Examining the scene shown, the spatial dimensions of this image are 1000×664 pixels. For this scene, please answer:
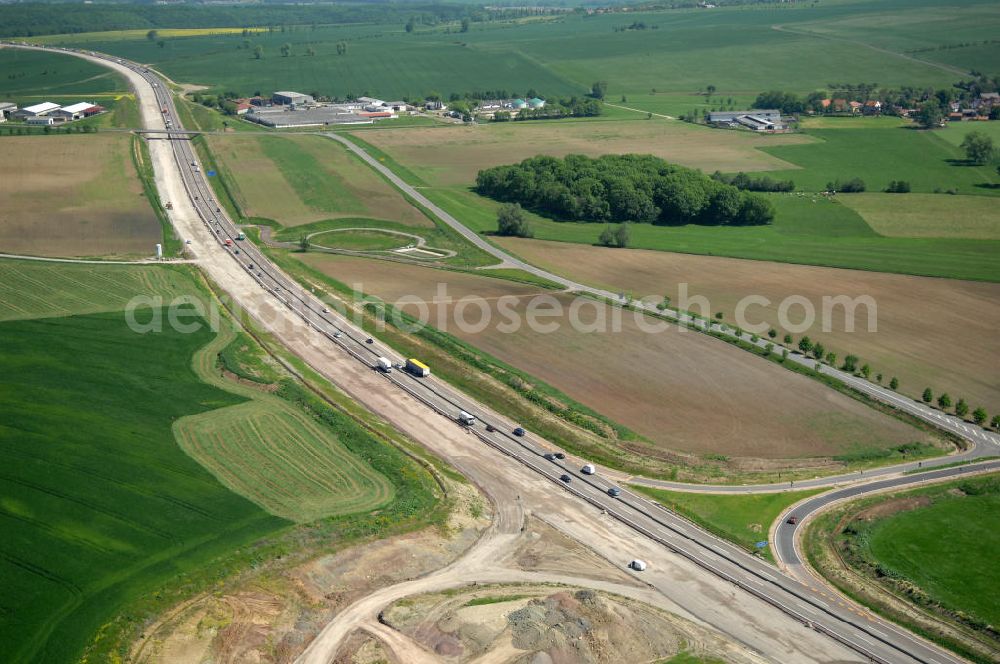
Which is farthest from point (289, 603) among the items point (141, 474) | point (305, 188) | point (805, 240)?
point (305, 188)

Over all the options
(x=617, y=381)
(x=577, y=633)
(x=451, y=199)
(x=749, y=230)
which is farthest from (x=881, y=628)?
(x=451, y=199)

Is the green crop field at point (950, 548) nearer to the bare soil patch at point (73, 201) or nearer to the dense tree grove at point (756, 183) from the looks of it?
the bare soil patch at point (73, 201)

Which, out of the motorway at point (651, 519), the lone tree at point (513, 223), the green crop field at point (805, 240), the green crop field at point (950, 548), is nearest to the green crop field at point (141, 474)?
the motorway at point (651, 519)

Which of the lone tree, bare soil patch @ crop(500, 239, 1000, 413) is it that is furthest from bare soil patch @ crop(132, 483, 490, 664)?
the lone tree

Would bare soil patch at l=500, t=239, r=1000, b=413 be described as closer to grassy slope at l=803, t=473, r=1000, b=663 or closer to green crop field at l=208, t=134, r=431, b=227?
grassy slope at l=803, t=473, r=1000, b=663

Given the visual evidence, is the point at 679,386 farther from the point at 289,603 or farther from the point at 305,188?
the point at 305,188

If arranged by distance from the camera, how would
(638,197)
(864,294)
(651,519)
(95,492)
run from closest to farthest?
(95,492) < (651,519) < (864,294) < (638,197)

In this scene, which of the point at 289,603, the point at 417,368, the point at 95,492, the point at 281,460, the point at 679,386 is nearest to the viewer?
the point at 289,603
